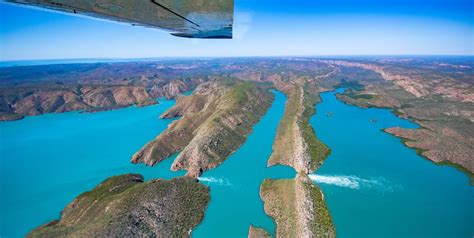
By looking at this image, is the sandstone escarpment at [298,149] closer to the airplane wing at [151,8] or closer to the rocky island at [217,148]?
the rocky island at [217,148]

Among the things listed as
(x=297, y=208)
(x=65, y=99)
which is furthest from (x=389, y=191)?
(x=65, y=99)

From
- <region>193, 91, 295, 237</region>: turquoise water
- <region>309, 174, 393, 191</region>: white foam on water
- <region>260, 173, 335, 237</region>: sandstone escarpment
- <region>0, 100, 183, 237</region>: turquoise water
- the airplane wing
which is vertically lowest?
<region>0, 100, 183, 237</region>: turquoise water

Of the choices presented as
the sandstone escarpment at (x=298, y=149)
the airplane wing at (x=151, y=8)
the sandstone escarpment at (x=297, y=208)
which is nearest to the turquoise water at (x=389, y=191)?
the sandstone escarpment at (x=298, y=149)

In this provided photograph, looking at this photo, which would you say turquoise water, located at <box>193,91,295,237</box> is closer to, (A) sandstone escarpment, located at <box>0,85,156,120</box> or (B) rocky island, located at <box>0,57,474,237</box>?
(B) rocky island, located at <box>0,57,474,237</box>

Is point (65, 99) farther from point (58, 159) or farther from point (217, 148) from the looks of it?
point (217, 148)

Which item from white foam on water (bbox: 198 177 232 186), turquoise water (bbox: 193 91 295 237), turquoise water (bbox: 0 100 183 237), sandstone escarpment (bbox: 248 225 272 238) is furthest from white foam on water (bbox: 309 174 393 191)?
turquoise water (bbox: 0 100 183 237)
